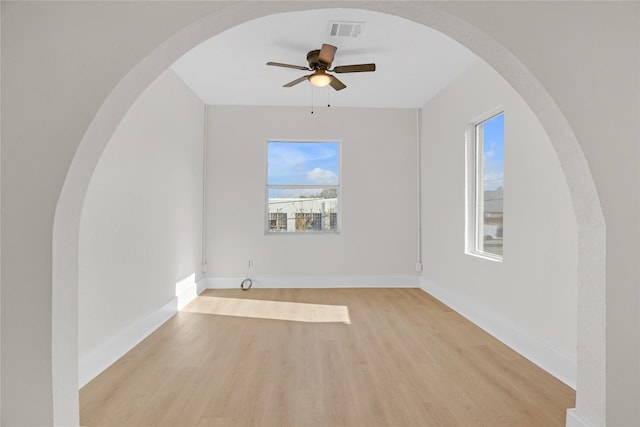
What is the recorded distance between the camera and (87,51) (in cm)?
138

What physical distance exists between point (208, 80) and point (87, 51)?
10.4 feet

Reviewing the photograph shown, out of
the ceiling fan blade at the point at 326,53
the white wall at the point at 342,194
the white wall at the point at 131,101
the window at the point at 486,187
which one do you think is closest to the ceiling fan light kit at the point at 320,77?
the ceiling fan blade at the point at 326,53

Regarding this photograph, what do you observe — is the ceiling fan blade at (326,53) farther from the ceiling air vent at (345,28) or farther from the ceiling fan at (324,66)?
the ceiling air vent at (345,28)

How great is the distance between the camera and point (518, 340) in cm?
298

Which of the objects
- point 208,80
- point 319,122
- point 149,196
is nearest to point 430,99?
point 319,122

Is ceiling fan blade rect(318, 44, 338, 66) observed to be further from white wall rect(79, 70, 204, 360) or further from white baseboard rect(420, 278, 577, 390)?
white baseboard rect(420, 278, 577, 390)

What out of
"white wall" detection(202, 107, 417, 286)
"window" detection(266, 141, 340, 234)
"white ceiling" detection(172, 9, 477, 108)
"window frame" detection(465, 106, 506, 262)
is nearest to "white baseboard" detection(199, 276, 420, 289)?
"white wall" detection(202, 107, 417, 286)

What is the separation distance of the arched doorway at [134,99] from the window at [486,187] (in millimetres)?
1951

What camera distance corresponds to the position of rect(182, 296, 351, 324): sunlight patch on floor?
3916 mm

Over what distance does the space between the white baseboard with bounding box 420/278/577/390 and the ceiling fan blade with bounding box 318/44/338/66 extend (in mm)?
2808

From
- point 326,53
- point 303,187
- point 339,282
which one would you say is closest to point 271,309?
point 339,282

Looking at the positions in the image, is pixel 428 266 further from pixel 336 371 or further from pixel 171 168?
pixel 171 168

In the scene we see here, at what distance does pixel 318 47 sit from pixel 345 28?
18.4 inches

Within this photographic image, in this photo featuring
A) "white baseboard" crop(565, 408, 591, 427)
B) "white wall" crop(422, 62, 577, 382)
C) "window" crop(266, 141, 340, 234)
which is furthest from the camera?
"window" crop(266, 141, 340, 234)
